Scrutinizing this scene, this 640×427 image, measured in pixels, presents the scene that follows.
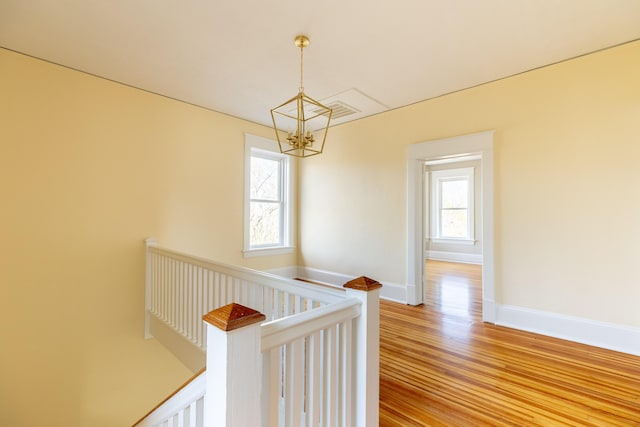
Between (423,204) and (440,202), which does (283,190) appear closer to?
(423,204)

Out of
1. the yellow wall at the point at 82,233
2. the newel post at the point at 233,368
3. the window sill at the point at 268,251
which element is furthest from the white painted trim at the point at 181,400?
the window sill at the point at 268,251

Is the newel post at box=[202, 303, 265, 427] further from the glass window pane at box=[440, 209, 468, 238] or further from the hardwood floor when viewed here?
the glass window pane at box=[440, 209, 468, 238]

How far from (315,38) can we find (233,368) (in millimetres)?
2478

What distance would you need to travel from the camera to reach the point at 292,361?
1027 millimetres

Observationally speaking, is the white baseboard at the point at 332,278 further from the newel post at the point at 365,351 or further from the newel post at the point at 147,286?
the newel post at the point at 365,351

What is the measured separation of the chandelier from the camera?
2.03 m

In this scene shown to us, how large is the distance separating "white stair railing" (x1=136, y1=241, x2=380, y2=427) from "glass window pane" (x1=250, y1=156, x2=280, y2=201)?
271 cm

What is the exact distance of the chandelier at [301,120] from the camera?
2032 millimetres

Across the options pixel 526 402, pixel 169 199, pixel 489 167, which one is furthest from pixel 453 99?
pixel 169 199

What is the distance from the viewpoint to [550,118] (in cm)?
279

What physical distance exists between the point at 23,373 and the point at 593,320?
16.9 ft

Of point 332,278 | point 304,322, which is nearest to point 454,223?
point 332,278

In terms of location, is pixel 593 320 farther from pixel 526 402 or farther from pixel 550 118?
pixel 550 118

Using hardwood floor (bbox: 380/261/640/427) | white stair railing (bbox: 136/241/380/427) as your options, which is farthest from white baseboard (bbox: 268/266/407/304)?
white stair railing (bbox: 136/241/380/427)
